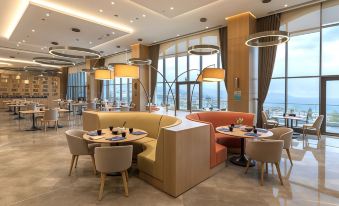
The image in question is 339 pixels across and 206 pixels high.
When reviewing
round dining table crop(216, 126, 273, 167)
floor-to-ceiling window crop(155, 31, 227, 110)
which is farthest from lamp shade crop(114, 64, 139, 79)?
floor-to-ceiling window crop(155, 31, 227, 110)

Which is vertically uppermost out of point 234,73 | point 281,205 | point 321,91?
point 234,73

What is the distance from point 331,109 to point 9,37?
15377 mm

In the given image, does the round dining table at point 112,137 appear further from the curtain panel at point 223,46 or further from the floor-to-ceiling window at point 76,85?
the floor-to-ceiling window at point 76,85

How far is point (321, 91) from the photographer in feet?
23.5

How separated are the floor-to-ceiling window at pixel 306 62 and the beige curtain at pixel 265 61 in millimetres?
267

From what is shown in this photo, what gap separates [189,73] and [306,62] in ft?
18.2

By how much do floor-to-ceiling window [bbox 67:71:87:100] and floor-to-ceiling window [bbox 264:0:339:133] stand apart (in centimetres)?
1706

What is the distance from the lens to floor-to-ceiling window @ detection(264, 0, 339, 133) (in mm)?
6895

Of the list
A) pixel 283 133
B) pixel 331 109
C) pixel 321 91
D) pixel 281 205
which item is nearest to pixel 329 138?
pixel 331 109

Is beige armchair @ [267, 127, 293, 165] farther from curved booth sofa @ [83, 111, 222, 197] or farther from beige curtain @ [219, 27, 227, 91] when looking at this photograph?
beige curtain @ [219, 27, 227, 91]

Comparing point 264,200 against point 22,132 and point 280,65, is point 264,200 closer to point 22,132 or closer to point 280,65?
point 280,65

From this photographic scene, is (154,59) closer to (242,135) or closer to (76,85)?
(242,135)

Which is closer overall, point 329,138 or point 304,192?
point 304,192

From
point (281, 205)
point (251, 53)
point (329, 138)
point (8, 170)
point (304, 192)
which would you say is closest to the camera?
point (281, 205)
